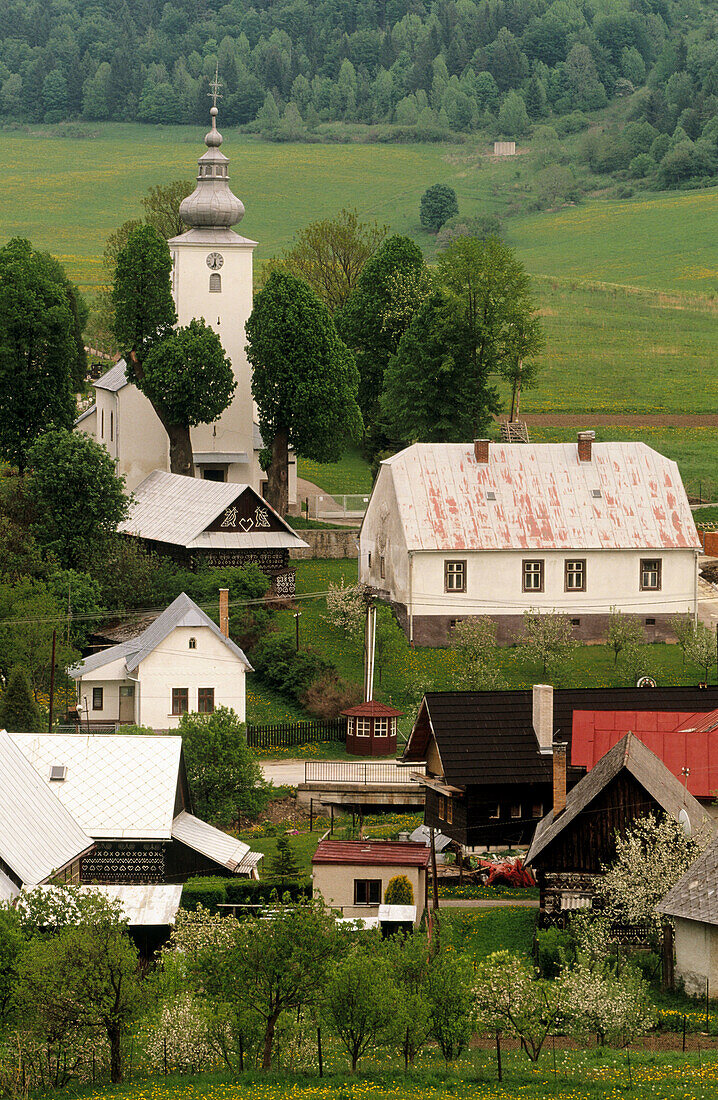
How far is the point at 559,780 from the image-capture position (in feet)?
152

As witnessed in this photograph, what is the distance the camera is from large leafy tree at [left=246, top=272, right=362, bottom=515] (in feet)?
264

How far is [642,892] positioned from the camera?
133 feet

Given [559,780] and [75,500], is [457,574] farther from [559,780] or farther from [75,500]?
[559,780]

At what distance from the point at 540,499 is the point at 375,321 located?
73.4ft

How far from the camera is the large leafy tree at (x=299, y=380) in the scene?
264 feet

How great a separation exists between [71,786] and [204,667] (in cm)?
1376

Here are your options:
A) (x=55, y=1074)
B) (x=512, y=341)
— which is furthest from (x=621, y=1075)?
(x=512, y=341)

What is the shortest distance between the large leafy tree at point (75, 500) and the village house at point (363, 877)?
90.7 feet

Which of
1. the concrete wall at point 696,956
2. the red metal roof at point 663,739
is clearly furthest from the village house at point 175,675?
the concrete wall at point 696,956

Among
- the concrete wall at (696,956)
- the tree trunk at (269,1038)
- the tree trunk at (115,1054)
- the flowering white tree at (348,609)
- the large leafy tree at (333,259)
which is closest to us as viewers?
the tree trunk at (115,1054)

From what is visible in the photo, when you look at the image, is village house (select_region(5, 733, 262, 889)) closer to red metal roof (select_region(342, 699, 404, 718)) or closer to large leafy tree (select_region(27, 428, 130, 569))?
red metal roof (select_region(342, 699, 404, 718))

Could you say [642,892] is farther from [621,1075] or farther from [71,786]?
[71,786]

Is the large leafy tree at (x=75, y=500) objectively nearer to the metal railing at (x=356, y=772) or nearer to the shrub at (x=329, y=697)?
the shrub at (x=329, y=697)

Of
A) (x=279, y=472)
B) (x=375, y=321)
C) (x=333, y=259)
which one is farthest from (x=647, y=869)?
(x=333, y=259)
